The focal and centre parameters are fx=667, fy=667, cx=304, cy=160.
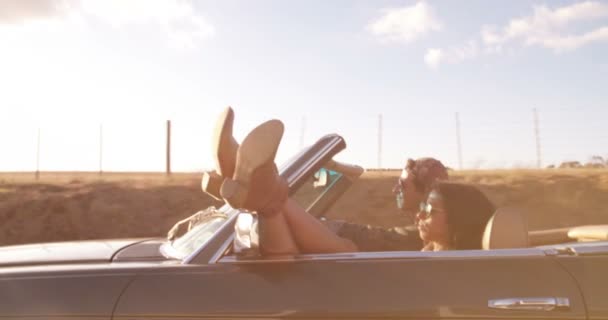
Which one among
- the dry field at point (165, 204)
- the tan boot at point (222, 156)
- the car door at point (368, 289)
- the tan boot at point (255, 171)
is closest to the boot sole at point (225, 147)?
the tan boot at point (222, 156)

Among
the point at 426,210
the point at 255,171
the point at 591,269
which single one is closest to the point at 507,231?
the point at 591,269

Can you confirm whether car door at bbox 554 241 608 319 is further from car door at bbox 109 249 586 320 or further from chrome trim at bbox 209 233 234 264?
chrome trim at bbox 209 233 234 264

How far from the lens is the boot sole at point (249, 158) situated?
7.66ft

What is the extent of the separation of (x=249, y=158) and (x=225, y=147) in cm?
21

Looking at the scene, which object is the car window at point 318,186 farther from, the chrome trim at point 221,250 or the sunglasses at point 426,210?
the chrome trim at point 221,250

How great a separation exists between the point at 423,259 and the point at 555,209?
1129 centimetres

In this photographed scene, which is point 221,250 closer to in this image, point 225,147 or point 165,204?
point 225,147

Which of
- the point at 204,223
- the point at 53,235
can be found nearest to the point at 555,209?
the point at 53,235

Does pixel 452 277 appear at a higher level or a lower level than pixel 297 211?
lower

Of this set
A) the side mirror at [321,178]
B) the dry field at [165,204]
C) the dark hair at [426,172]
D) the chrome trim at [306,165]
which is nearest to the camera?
the chrome trim at [306,165]

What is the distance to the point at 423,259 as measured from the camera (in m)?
2.45

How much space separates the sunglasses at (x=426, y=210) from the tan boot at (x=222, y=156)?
43.9 inches

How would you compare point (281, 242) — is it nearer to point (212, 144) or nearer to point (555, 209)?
point (212, 144)

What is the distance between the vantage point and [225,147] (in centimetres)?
254
